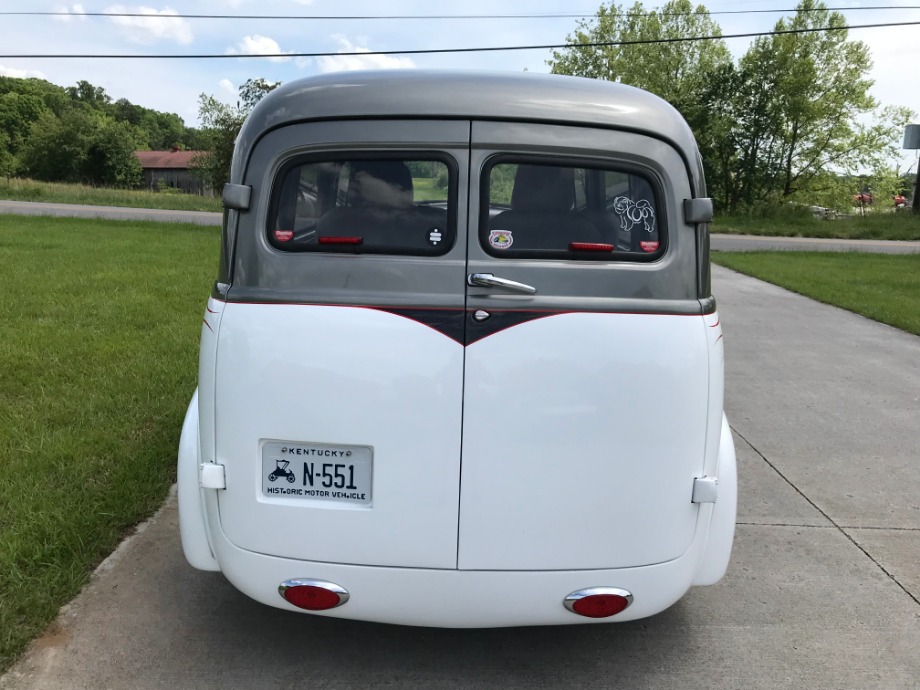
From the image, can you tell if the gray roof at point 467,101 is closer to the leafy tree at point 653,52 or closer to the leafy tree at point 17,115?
the leafy tree at point 653,52

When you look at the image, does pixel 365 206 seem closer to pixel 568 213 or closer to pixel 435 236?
pixel 435 236

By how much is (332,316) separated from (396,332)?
0.65 feet

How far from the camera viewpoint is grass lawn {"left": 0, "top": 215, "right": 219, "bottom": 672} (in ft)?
11.1

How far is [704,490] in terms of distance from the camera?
2.54m

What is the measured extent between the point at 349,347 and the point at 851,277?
14008 millimetres

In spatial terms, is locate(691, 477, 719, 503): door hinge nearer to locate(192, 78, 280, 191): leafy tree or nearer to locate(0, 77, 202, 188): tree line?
locate(192, 78, 280, 191): leafy tree

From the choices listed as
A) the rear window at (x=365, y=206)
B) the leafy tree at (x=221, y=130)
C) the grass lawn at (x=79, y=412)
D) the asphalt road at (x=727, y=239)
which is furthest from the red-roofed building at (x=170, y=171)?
the rear window at (x=365, y=206)

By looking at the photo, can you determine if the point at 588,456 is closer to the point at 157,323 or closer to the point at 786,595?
the point at 786,595

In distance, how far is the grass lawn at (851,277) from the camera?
10.8m

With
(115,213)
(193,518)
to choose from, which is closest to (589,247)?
(193,518)

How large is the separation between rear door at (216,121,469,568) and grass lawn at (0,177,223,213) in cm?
2715

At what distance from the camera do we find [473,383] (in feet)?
7.79

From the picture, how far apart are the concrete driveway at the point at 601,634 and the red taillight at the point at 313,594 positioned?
373mm

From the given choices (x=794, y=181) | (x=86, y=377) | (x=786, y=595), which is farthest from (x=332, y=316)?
(x=794, y=181)
